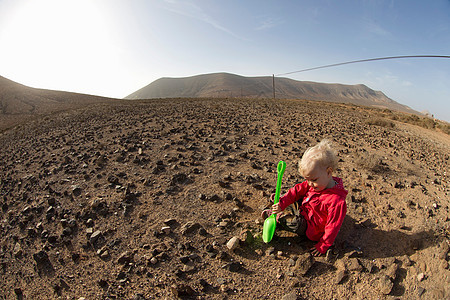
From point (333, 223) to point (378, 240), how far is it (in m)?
0.73

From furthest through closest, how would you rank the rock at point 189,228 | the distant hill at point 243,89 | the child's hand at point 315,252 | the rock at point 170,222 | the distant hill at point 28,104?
the distant hill at point 243,89 → the distant hill at point 28,104 → the rock at point 170,222 → the rock at point 189,228 → the child's hand at point 315,252

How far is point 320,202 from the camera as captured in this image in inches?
100

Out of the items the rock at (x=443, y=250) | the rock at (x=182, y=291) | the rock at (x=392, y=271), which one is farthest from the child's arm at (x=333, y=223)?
Answer: the rock at (x=182, y=291)

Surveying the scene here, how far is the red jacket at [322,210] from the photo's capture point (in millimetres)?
2352

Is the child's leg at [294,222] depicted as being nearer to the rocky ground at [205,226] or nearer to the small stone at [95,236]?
the rocky ground at [205,226]

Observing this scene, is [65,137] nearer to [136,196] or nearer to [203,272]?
[136,196]

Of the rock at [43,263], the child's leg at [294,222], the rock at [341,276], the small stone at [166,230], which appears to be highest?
the child's leg at [294,222]

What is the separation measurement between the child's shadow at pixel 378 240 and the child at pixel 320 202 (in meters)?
0.29

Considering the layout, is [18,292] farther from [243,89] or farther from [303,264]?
[243,89]

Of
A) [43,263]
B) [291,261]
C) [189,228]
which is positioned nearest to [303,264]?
[291,261]

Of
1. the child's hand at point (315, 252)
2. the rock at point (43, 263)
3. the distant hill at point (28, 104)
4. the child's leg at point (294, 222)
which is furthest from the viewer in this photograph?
the distant hill at point (28, 104)

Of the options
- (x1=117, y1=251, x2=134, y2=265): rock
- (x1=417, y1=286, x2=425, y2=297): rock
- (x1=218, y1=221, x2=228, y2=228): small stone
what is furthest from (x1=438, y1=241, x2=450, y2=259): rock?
(x1=117, y1=251, x2=134, y2=265): rock

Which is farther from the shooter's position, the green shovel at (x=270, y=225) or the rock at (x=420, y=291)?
the green shovel at (x=270, y=225)

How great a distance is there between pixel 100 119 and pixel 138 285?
28.1 feet
